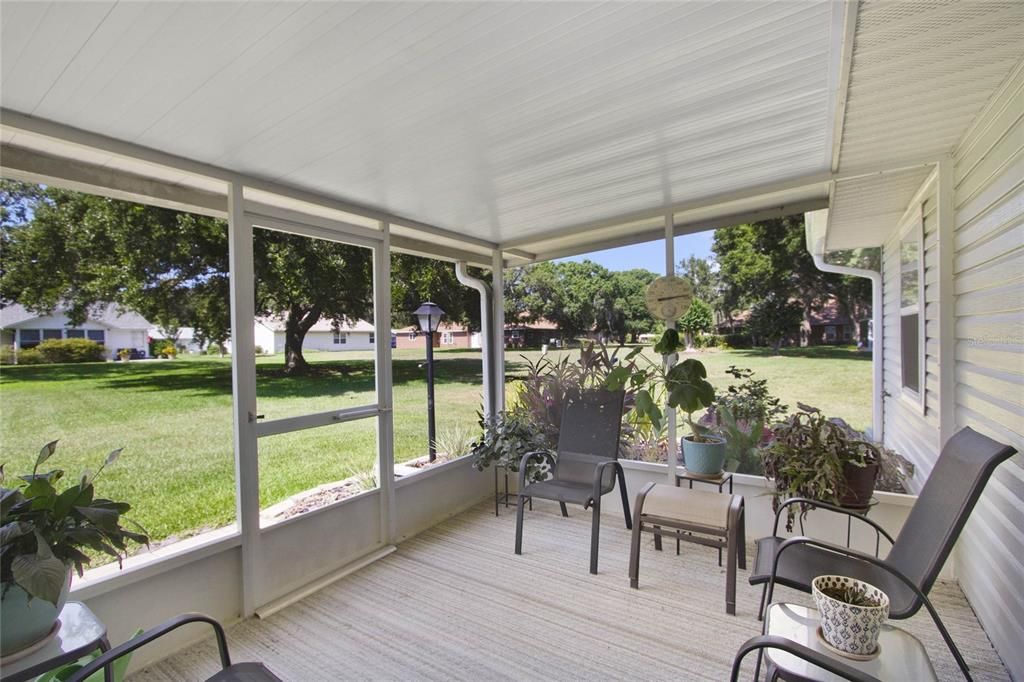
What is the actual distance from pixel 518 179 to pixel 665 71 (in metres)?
1.26

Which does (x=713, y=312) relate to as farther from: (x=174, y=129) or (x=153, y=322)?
(x=153, y=322)

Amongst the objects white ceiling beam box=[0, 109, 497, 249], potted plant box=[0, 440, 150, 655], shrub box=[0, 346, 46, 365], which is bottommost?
potted plant box=[0, 440, 150, 655]

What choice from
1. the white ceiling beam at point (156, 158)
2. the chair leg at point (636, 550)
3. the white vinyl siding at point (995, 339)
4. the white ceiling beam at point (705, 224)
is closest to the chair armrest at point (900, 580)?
the white vinyl siding at point (995, 339)

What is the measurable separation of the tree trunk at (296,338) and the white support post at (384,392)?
A: 540 millimetres

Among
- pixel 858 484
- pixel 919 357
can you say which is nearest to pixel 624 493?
pixel 858 484

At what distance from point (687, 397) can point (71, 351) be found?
4319 millimetres

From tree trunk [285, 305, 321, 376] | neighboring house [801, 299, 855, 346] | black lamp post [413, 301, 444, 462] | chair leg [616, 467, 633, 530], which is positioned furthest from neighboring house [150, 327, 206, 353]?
neighboring house [801, 299, 855, 346]

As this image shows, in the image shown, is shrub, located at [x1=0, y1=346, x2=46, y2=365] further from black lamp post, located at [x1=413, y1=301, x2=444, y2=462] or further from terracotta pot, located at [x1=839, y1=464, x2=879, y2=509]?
terracotta pot, located at [x1=839, y1=464, x2=879, y2=509]

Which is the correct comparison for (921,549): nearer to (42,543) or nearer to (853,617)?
(853,617)

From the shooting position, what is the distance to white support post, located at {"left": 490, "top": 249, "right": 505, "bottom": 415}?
4.63 metres

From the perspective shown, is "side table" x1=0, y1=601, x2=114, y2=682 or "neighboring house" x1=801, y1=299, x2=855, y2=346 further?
"neighboring house" x1=801, y1=299, x2=855, y2=346

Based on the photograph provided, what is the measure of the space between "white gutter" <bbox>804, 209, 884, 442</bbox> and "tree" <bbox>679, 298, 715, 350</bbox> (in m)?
0.83

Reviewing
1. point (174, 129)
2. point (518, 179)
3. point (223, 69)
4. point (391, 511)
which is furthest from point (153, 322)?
point (518, 179)

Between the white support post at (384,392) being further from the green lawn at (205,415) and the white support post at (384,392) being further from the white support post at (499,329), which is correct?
the white support post at (499,329)
